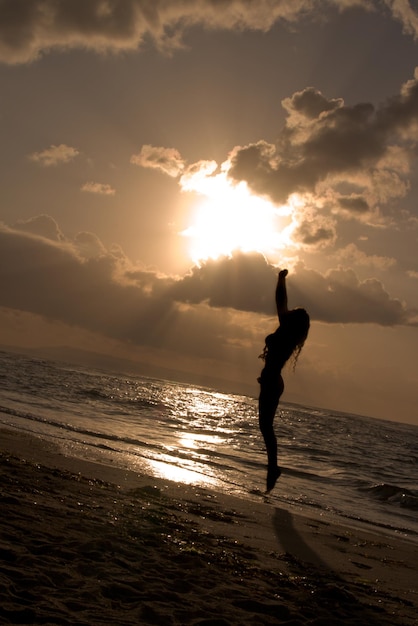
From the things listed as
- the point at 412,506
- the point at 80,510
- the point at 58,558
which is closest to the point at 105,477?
the point at 80,510

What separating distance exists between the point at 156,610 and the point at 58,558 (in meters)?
0.99

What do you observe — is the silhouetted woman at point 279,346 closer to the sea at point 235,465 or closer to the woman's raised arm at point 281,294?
the woman's raised arm at point 281,294

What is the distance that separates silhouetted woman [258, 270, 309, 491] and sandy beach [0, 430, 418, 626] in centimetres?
153

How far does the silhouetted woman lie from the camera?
19.8 ft

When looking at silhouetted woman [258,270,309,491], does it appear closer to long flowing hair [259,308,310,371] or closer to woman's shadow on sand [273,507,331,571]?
long flowing hair [259,308,310,371]

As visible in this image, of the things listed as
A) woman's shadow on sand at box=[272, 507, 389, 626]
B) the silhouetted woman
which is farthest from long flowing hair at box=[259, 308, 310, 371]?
woman's shadow on sand at box=[272, 507, 389, 626]

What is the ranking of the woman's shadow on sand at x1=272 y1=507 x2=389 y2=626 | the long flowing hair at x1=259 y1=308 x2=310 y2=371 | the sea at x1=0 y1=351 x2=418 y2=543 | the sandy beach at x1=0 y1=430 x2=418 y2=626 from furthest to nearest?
the sea at x1=0 y1=351 x2=418 y2=543, the long flowing hair at x1=259 y1=308 x2=310 y2=371, the woman's shadow on sand at x1=272 y1=507 x2=389 y2=626, the sandy beach at x1=0 y1=430 x2=418 y2=626

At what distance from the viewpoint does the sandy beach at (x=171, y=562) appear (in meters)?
3.69

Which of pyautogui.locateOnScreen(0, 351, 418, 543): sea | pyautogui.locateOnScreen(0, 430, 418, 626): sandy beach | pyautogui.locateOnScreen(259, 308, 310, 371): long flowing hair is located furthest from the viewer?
pyautogui.locateOnScreen(0, 351, 418, 543): sea

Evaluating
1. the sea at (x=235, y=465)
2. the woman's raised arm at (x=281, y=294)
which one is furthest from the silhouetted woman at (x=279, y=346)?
the sea at (x=235, y=465)

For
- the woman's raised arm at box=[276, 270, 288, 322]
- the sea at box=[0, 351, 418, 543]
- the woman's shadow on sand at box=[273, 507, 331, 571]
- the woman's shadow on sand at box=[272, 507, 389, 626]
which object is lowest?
the sea at box=[0, 351, 418, 543]

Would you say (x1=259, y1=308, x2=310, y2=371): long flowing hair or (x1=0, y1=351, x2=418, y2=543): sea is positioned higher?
(x1=259, y1=308, x2=310, y2=371): long flowing hair

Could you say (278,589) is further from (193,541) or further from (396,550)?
(396,550)

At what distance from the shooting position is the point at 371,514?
11844 mm
